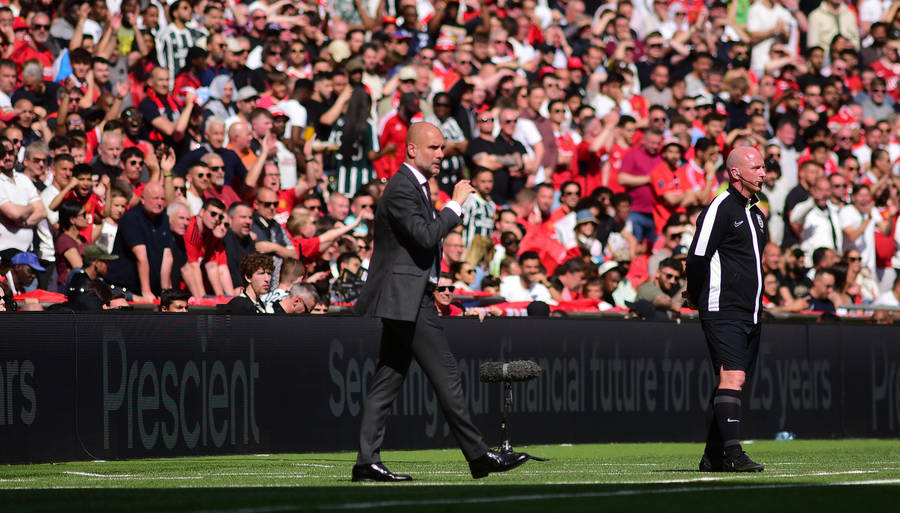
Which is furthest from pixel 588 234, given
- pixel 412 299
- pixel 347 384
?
pixel 412 299

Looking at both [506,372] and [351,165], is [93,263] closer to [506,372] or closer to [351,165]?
[506,372]

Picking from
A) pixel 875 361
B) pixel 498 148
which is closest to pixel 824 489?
pixel 875 361

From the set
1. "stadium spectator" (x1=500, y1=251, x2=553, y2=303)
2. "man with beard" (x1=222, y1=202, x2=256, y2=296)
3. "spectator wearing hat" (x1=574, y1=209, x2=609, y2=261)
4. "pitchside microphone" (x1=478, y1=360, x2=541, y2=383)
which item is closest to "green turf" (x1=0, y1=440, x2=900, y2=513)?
"pitchside microphone" (x1=478, y1=360, x2=541, y2=383)

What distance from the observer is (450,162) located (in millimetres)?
21516

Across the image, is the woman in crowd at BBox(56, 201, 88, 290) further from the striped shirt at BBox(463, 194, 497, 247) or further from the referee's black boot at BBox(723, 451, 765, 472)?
the referee's black boot at BBox(723, 451, 765, 472)

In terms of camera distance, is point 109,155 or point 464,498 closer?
point 464,498

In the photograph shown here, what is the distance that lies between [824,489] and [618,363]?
8.25 meters

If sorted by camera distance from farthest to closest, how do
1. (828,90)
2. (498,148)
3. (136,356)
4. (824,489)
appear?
(828,90) < (498,148) < (136,356) < (824,489)

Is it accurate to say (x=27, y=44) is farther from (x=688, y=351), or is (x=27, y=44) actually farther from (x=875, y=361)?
(x=875, y=361)

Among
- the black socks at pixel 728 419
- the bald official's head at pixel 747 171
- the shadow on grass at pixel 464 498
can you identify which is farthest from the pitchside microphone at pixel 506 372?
the shadow on grass at pixel 464 498

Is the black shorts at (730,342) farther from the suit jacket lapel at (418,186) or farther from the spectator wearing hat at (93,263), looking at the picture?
the spectator wearing hat at (93,263)

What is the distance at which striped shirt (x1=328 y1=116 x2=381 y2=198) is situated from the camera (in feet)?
68.8

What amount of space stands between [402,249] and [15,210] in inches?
273

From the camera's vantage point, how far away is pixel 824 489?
9.54 m
